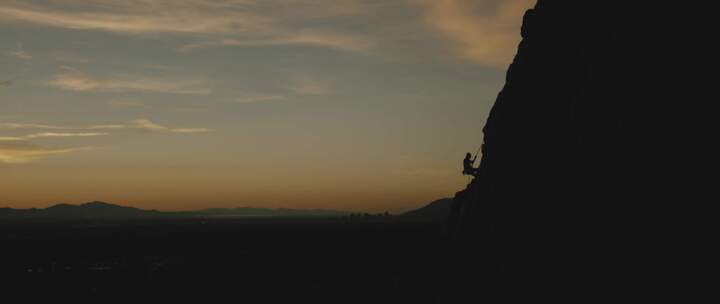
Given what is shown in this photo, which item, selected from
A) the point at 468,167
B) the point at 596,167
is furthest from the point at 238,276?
the point at 596,167

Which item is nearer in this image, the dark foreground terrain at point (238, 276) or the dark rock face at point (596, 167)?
the dark rock face at point (596, 167)

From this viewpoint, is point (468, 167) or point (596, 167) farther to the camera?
point (468, 167)

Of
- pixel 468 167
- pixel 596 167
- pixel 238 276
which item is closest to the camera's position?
pixel 596 167

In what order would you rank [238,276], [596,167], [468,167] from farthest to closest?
[238,276], [468,167], [596,167]

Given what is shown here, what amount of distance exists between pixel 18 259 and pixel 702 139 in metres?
98.8

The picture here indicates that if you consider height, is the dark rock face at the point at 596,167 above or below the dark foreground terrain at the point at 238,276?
above

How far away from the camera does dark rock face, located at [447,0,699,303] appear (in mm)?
14000

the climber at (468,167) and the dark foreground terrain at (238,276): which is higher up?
Answer: the climber at (468,167)


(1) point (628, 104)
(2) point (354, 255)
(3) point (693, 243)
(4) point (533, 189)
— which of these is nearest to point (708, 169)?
(3) point (693, 243)

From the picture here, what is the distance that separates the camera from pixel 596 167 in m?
16.8

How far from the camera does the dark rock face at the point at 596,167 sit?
14.0 m

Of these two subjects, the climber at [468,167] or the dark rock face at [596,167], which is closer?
the dark rock face at [596,167]

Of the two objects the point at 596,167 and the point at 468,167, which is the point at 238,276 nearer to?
the point at 468,167

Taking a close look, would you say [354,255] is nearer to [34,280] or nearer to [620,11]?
[34,280]
